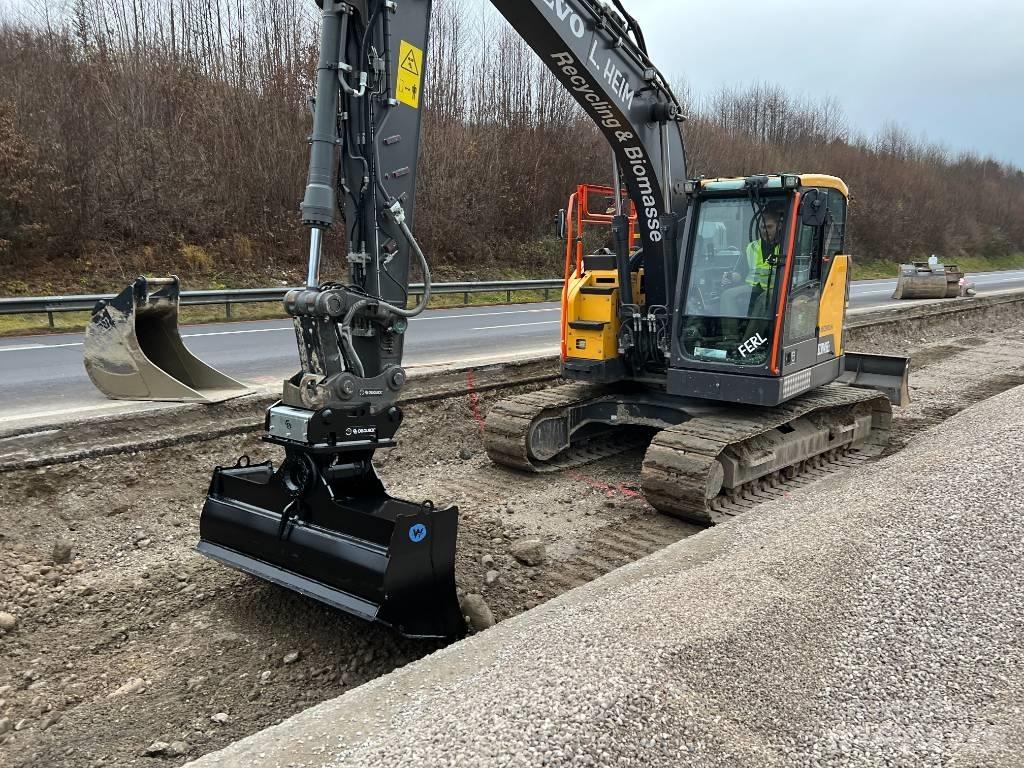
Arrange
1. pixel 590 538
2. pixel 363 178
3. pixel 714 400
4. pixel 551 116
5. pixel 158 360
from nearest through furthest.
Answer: pixel 363 178
pixel 590 538
pixel 714 400
pixel 158 360
pixel 551 116

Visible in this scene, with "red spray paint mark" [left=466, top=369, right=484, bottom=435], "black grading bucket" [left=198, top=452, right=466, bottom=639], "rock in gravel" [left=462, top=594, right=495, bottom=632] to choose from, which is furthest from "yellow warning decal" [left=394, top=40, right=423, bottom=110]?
"red spray paint mark" [left=466, top=369, right=484, bottom=435]

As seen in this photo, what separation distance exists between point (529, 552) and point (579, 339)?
8.56 feet

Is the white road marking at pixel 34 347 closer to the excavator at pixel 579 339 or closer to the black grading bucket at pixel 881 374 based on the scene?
the excavator at pixel 579 339

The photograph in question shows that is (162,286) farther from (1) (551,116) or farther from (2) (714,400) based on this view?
(1) (551,116)

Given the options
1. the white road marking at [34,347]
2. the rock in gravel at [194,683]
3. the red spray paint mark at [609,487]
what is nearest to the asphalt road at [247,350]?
the white road marking at [34,347]

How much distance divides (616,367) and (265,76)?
18974 mm

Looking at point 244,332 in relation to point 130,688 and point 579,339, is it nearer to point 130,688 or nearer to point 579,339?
point 579,339

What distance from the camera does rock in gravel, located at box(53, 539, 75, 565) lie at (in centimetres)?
494

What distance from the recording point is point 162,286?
6.89 metres

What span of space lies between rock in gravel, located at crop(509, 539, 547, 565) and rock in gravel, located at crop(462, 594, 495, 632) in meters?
0.78

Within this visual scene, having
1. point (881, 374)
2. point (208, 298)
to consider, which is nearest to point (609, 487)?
point (881, 374)

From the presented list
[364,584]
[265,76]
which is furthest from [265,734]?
[265,76]

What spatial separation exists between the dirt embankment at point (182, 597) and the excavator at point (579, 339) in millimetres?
361

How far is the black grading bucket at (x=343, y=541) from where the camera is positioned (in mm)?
3928
